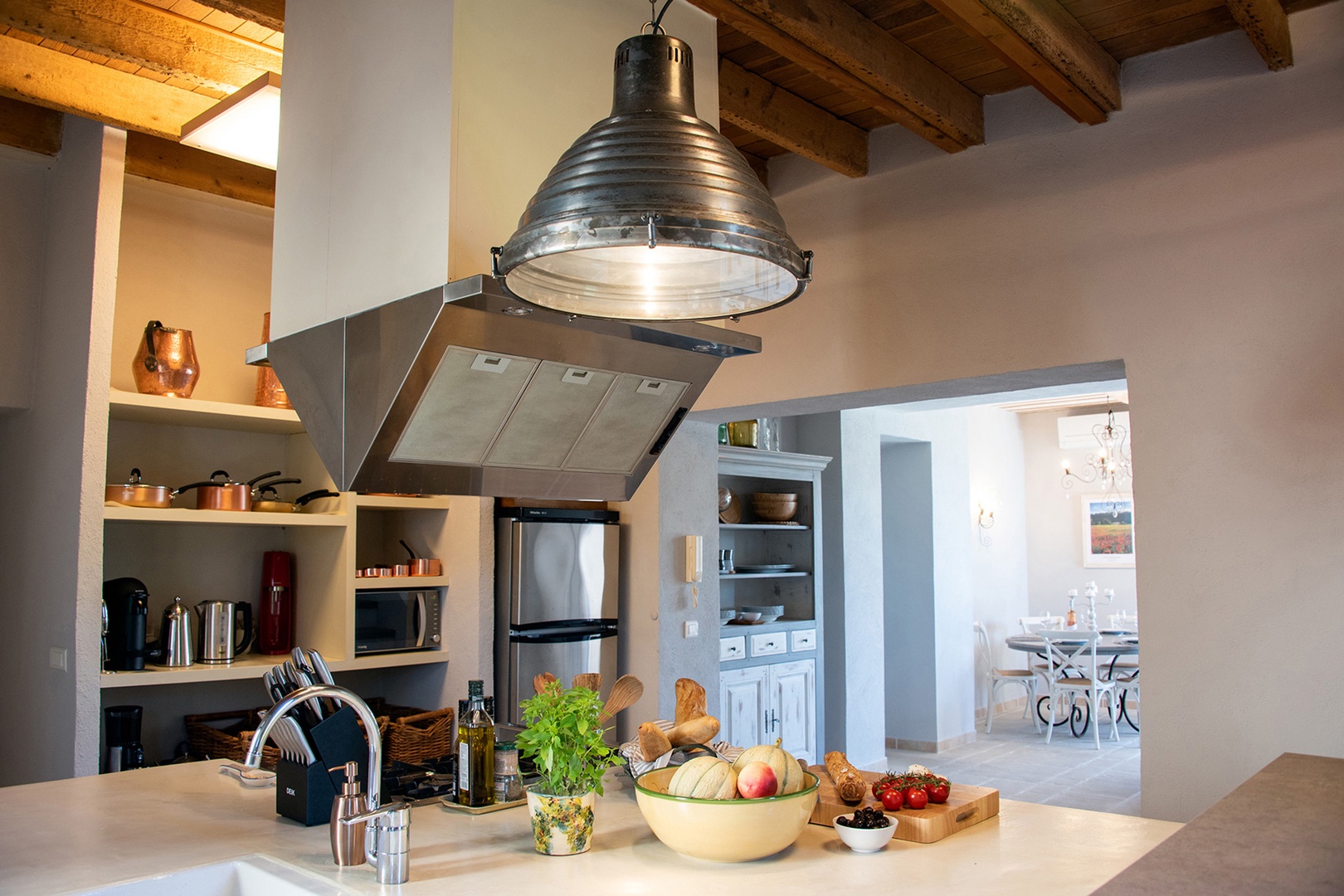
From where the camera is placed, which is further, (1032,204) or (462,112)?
(1032,204)

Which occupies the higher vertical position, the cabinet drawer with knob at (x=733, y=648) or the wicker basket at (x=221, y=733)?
the cabinet drawer with knob at (x=733, y=648)

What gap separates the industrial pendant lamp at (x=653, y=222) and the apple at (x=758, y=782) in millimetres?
816

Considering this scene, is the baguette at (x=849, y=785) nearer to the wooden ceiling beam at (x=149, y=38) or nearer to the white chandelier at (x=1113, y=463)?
the wooden ceiling beam at (x=149, y=38)

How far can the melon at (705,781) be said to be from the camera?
1881mm

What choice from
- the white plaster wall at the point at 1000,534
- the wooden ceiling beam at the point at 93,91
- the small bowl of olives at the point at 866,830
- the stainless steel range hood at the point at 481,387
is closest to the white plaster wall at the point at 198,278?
the wooden ceiling beam at the point at 93,91

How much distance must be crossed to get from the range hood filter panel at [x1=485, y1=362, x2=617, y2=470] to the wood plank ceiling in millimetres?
838

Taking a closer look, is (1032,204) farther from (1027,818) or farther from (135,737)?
(135,737)

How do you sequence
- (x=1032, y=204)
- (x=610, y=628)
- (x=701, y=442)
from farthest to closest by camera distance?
(x=701, y=442), (x=610, y=628), (x=1032, y=204)

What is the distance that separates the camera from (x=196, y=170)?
421cm

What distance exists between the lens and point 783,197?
13.7 ft

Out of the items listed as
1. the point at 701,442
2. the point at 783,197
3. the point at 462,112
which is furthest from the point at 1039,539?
the point at 462,112

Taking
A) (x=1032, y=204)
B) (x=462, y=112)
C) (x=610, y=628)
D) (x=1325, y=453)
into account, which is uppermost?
(x=1032, y=204)

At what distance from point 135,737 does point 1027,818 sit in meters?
3.04

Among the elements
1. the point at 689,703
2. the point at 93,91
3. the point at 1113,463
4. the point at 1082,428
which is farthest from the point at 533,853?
the point at 1082,428
